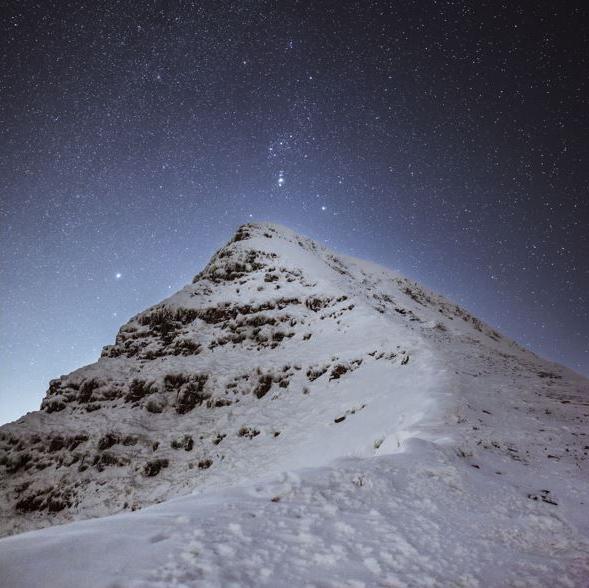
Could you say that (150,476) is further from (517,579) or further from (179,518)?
(517,579)

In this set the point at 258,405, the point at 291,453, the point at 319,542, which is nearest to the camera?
the point at 319,542

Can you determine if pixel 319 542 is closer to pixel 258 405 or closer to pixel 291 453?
pixel 291 453

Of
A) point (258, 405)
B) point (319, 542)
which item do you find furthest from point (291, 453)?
point (319, 542)

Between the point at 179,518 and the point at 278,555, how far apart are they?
115cm

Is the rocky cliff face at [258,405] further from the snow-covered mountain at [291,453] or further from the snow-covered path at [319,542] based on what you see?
the snow-covered path at [319,542]

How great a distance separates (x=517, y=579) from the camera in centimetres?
328

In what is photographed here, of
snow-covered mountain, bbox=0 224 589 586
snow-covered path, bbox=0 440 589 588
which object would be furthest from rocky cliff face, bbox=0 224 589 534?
snow-covered path, bbox=0 440 589 588

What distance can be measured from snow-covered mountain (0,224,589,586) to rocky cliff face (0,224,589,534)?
91 mm

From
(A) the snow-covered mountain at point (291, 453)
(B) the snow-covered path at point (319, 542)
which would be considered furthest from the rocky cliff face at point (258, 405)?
(B) the snow-covered path at point (319, 542)

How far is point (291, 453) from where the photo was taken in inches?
484

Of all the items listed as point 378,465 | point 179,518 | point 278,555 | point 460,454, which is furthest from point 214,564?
point 460,454

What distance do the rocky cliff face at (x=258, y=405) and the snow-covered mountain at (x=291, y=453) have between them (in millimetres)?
91

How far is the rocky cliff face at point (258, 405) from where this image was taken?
1006 cm

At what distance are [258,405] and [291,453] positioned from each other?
203 inches
